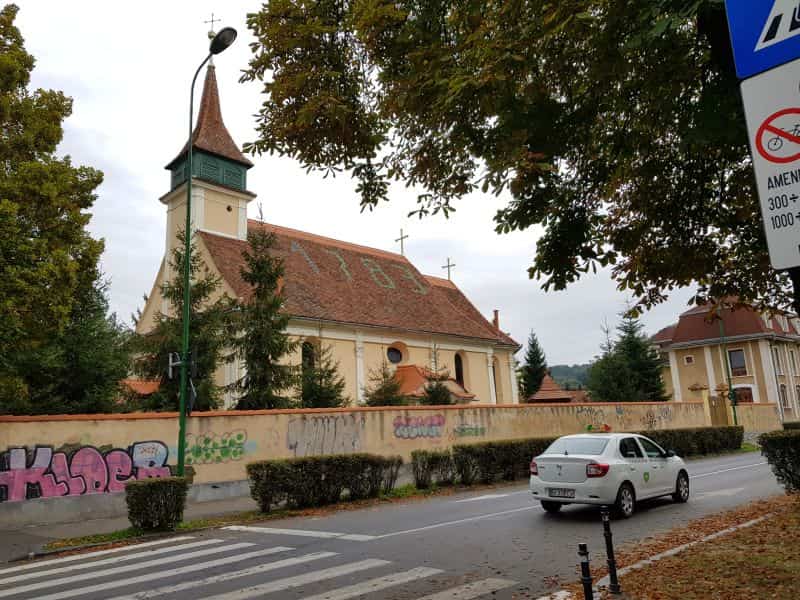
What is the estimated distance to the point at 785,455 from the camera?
1216cm

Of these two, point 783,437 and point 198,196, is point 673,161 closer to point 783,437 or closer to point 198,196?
point 783,437

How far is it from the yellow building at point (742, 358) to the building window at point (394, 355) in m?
26.4

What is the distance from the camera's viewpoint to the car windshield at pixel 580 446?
456 inches

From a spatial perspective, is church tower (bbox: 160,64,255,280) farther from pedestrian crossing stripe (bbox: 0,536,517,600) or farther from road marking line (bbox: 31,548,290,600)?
road marking line (bbox: 31,548,290,600)

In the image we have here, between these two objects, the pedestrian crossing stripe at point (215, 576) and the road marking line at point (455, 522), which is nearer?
the pedestrian crossing stripe at point (215, 576)

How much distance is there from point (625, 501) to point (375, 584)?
625 centimetres

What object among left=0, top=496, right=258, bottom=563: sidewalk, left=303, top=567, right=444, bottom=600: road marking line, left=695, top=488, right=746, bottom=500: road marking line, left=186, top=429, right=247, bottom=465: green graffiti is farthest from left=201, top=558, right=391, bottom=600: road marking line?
left=186, top=429, right=247, bottom=465: green graffiti

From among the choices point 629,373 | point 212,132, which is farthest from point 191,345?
point 629,373

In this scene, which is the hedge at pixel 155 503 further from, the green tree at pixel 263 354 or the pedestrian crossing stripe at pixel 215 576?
the green tree at pixel 263 354

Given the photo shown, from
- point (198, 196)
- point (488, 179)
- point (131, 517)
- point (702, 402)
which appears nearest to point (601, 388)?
point (702, 402)

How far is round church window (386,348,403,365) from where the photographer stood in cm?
3666

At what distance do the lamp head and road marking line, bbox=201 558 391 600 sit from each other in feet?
37.8

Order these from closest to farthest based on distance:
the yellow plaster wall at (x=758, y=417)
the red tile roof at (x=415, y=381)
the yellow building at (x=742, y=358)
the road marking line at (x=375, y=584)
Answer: the road marking line at (x=375, y=584) < the red tile roof at (x=415, y=381) < the yellow plaster wall at (x=758, y=417) < the yellow building at (x=742, y=358)

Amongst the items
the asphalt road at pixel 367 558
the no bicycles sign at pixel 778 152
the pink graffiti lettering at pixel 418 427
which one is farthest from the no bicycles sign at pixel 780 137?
the pink graffiti lettering at pixel 418 427
